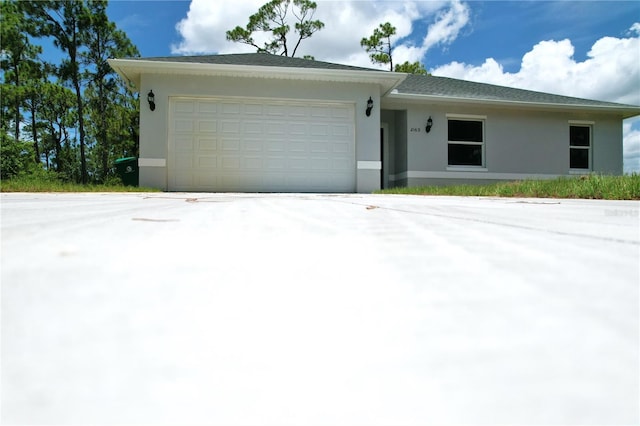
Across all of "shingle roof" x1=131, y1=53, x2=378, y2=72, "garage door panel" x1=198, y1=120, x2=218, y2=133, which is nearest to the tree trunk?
"shingle roof" x1=131, y1=53, x2=378, y2=72

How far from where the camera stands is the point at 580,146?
32.9 feet

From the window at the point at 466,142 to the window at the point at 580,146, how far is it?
274 cm

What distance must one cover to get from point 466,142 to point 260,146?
5.22 metres

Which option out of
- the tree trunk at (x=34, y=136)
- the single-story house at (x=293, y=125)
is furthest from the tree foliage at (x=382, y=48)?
the tree trunk at (x=34, y=136)

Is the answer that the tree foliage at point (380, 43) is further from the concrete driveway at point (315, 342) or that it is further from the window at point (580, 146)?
the concrete driveway at point (315, 342)

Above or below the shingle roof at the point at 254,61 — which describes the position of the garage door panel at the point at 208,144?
below

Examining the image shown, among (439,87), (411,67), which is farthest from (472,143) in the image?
(411,67)

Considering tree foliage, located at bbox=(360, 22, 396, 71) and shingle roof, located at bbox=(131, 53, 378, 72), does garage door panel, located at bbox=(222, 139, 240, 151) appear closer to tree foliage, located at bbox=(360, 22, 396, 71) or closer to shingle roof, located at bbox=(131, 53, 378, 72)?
shingle roof, located at bbox=(131, 53, 378, 72)

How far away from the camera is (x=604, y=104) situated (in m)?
9.85

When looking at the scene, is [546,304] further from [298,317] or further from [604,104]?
[604,104]

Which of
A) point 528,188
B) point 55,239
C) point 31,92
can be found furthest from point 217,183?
point 31,92

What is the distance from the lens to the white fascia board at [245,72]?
7047mm

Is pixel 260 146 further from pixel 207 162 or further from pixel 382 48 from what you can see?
pixel 382 48

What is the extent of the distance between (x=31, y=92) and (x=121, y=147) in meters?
4.44
